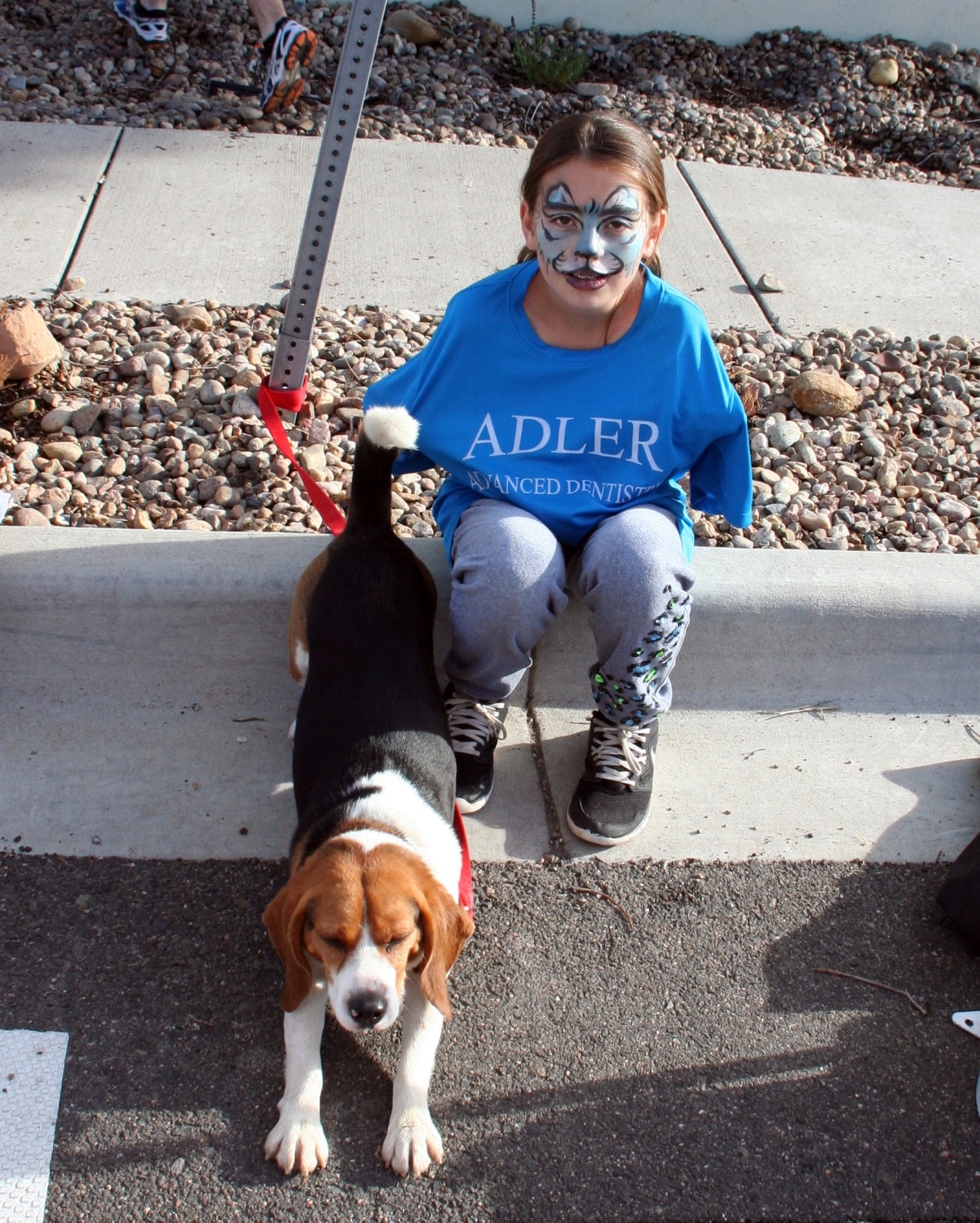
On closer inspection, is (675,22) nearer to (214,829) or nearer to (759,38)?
(759,38)

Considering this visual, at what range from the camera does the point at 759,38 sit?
6750mm

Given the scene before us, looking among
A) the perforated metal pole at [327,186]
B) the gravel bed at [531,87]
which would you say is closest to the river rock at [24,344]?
the perforated metal pole at [327,186]

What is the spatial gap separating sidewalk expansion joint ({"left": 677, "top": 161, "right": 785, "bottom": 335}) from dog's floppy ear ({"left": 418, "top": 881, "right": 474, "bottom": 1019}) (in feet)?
9.89

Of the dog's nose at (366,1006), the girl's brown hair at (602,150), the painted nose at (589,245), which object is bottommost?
the dog's nose at (366,1006)

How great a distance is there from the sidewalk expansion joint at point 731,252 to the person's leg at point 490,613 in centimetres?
215

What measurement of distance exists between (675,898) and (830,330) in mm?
2691

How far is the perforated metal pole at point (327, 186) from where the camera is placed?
277 cm

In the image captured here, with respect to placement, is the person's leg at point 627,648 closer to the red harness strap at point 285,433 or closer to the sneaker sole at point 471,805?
the sneaker sole at point 471,805

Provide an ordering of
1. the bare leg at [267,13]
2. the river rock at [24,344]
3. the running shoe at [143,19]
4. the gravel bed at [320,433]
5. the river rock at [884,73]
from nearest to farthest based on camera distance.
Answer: the gravel bed at [320,433] → the river rock at [24,344] → the bare leg at [267,13] → the running shoe at [143,19] → the river rock at [884,73]

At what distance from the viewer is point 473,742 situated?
2.87 metres

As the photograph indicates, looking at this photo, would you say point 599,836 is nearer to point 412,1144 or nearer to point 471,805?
point 471,805

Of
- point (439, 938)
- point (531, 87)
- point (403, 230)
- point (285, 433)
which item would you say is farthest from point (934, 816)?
point (531, 87)

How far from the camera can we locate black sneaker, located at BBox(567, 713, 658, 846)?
2.74 meters

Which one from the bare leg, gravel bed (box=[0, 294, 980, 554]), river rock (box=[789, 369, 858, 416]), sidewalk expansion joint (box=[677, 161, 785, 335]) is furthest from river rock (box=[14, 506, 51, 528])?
the bare leg
